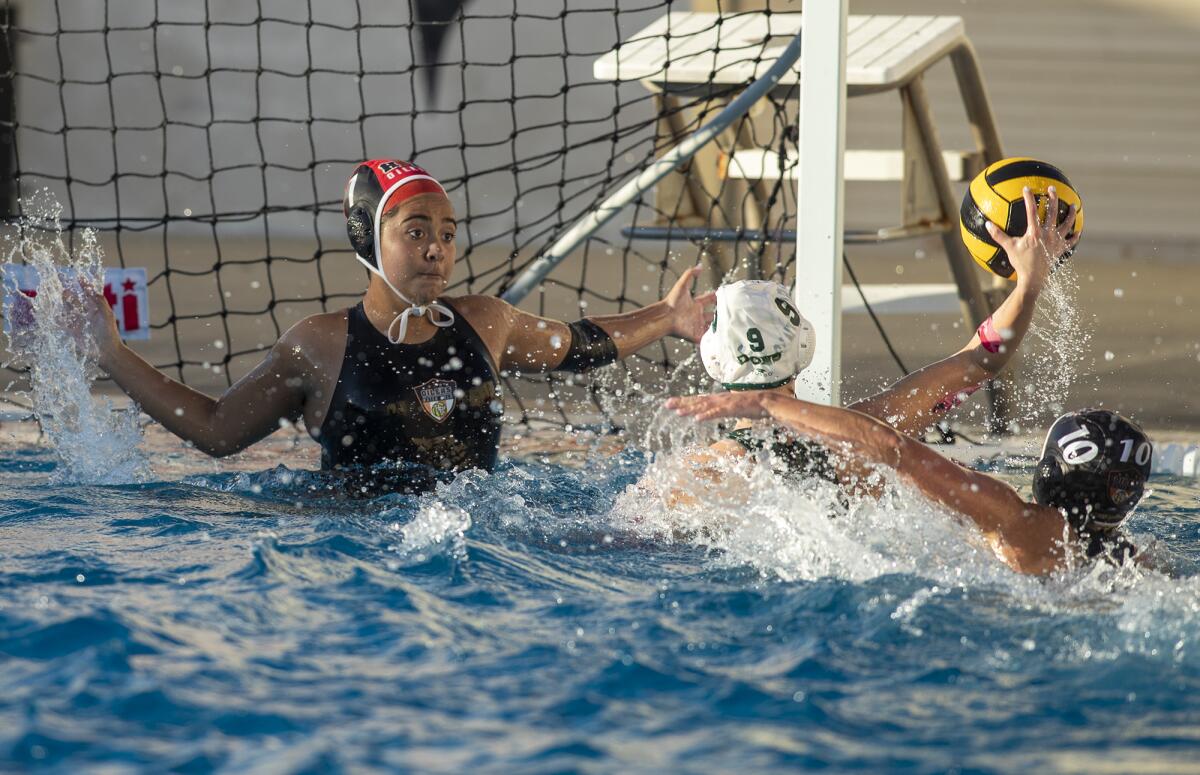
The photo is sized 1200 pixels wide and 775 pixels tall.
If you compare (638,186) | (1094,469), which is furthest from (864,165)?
(1094,469)

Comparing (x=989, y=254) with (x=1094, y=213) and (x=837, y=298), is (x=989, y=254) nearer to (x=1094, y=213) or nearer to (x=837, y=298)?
(x=837, y=298)

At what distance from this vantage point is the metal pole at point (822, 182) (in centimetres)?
345

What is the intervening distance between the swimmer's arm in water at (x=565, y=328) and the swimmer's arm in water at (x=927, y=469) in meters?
1.06

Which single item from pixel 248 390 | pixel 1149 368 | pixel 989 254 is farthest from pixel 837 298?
pixel 1149 368

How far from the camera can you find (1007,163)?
11.1ft

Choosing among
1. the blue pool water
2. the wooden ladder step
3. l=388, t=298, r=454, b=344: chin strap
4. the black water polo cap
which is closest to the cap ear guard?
l=388, t=298, r=454, b=344: chin strap

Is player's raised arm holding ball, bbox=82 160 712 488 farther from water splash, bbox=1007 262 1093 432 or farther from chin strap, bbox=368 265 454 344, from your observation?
water splash, bbox=1007 262 1093 432

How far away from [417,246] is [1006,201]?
1.39 metres

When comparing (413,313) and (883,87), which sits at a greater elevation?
(883,87)

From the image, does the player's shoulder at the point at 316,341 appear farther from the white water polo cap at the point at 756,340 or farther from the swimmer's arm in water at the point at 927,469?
the swimmer's arm in water at the point at 927,469

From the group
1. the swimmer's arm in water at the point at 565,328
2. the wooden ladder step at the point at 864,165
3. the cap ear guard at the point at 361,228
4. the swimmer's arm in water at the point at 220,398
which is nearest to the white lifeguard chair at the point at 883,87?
the wooden ladder step at the point at 864,165

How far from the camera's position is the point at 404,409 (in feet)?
11.3

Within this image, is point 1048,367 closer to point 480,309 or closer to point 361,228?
point 480,309

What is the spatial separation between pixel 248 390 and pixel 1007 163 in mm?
1897
